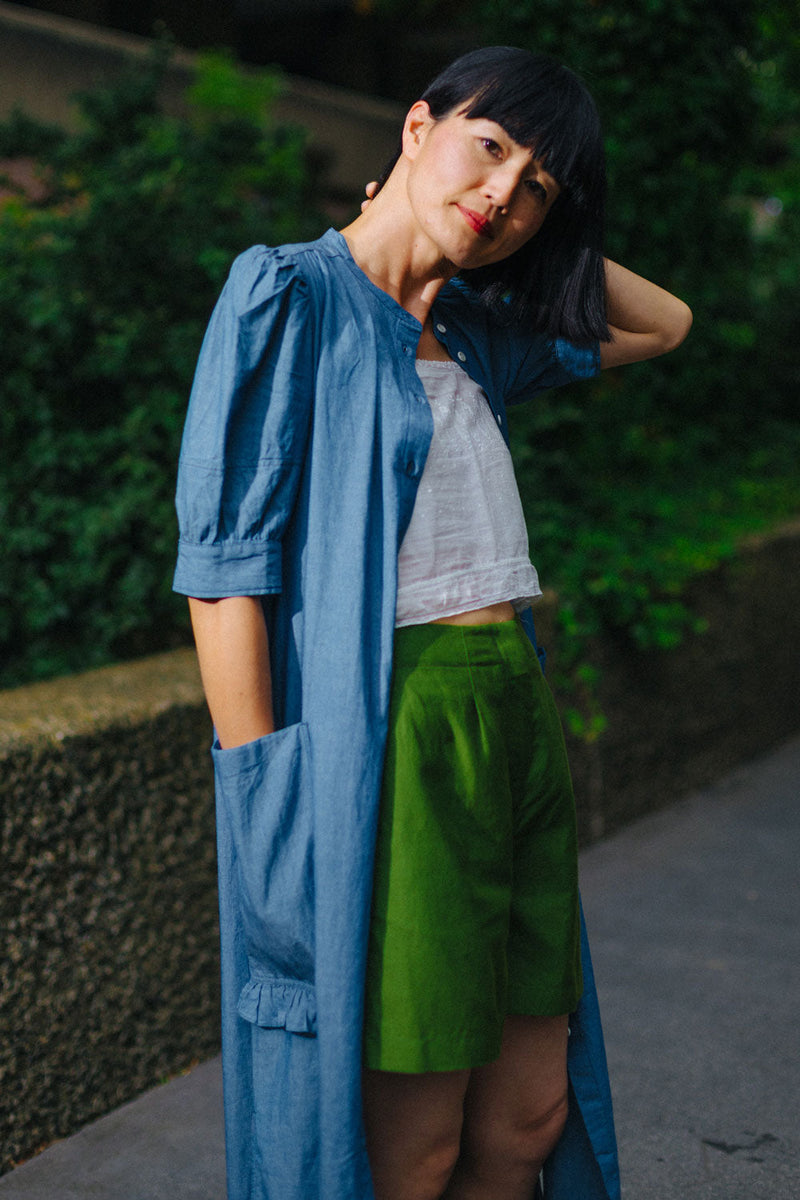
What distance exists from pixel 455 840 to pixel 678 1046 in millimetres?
1984

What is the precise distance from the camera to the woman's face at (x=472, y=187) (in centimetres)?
161

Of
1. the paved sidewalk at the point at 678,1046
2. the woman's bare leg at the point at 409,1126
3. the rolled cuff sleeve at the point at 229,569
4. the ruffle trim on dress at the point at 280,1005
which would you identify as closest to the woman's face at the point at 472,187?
the rolled cuff sleeve at the point at 229,569

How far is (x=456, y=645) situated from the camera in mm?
1641

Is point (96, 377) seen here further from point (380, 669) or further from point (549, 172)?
point (380, 669)

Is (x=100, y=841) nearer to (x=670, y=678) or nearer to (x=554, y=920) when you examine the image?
(x=554, y=920)

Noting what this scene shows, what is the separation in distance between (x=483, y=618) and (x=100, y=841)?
1457 mm

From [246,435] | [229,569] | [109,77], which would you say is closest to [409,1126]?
[229,569]

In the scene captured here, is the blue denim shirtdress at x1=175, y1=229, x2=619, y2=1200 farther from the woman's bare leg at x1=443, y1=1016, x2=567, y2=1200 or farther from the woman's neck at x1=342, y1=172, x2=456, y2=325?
the woman's bare leg at x1=443, y1=1016, x2=567, y2=1200

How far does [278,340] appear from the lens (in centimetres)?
152

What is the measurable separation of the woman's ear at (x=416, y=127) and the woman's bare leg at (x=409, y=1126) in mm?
1255

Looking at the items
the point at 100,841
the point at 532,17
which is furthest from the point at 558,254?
the point at 532,17

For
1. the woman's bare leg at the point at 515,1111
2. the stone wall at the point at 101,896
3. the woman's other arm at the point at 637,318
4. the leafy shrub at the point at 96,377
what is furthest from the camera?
the leafy shrub at the point at 96,377

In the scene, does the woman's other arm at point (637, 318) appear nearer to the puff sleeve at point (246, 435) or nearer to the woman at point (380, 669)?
the woman at point (380, 669)

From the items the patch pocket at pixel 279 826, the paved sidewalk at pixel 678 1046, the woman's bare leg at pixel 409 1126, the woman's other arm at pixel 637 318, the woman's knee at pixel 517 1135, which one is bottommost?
the paved sidewalk at pixel 678 1046
